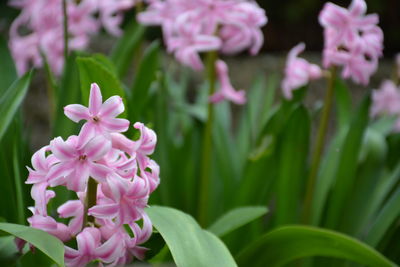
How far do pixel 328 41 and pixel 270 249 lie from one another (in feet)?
1.56

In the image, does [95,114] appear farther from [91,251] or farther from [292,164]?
[292,164]

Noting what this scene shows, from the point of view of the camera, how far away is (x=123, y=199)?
2.25 ft

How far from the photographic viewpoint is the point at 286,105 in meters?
1.49

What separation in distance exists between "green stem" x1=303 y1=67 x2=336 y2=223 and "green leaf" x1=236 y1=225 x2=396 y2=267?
14.2 inches

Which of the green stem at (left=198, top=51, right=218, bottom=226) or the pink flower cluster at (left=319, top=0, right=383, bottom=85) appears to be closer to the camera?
the pink flower cluster at (left=319, top=0, right=383, bottom=85)

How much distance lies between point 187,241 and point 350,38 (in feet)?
2.11

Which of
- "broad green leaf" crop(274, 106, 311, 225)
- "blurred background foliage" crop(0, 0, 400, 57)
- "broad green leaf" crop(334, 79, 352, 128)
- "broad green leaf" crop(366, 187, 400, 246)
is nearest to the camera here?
"broad green leaf" crop(366, 187, 400, 246)

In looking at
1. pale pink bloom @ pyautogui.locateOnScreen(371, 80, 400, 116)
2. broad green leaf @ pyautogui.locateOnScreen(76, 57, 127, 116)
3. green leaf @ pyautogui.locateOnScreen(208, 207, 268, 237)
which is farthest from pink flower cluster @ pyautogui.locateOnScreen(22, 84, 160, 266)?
pale pink bloom @ pyautogui.locateOnScreen(371, 80, 400, 116)

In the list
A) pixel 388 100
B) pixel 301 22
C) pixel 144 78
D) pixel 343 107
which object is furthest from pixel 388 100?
pixel 301 22

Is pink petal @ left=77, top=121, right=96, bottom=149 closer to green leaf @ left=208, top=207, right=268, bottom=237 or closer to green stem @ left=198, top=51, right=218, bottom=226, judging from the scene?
green leaf @ left=208, top=207, right=268, bottom=237

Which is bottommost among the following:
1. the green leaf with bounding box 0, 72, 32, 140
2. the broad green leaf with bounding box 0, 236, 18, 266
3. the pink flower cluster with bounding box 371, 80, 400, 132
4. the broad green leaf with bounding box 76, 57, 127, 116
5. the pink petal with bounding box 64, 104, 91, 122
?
the pink flower cluster with bounding box 371, 80, 400, 132

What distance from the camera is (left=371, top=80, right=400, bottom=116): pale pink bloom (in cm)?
196

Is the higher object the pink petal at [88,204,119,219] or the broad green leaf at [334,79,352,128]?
the pink petal at [88,204,119,219]

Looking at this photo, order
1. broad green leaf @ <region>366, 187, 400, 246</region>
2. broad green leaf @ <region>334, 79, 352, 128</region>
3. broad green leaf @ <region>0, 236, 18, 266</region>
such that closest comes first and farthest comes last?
broad green leaf @ <region>0, 236, 18, 266</region>, broad green leaf @ <region>366, 187, 400, 246</region>, broad green leaf @ <region>334, 79, 352, 128</region>
